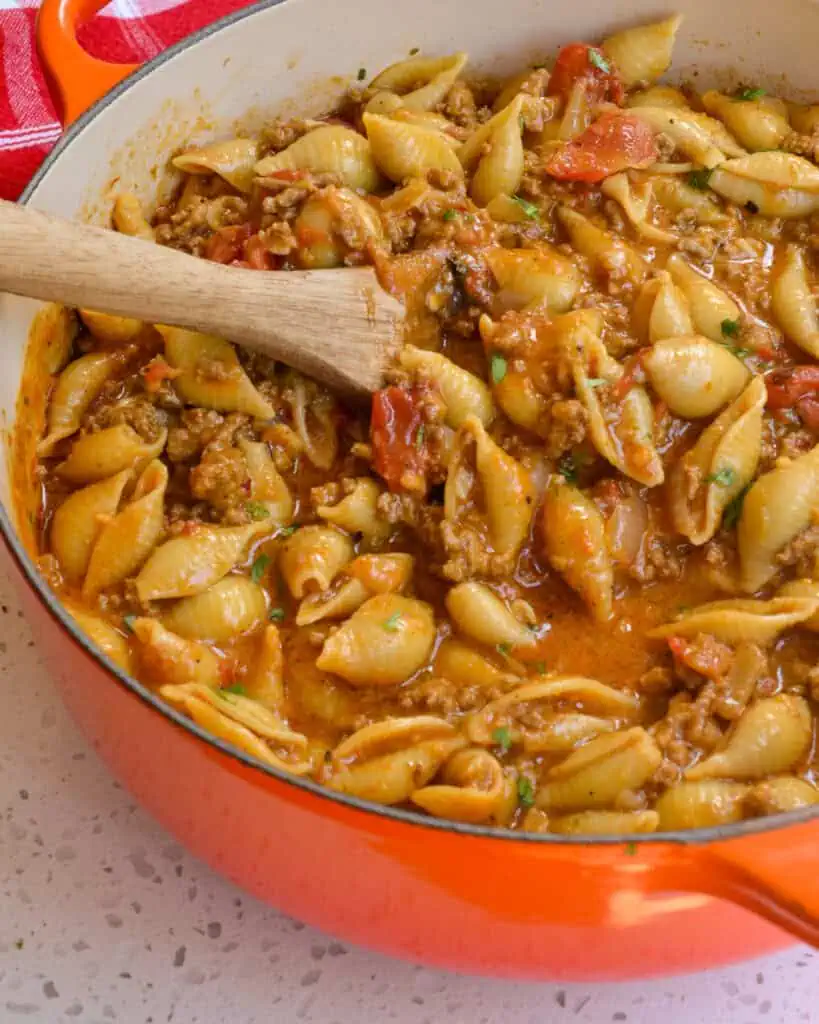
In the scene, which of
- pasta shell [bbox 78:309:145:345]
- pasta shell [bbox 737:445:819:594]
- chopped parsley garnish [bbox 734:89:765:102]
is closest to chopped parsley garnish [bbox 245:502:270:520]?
pasta shell [bbox 78:309:145:345]

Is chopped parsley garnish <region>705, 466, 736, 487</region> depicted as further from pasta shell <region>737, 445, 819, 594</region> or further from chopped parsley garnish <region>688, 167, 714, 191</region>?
chopped parsley garnish <region>688, 167, 714, 191</region>

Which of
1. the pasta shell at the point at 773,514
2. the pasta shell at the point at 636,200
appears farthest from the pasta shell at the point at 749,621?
the pasta shell at the point at 636,200

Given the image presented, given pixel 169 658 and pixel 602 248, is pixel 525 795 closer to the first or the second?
pixel 169 658

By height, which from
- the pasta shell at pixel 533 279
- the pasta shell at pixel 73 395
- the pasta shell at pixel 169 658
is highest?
the pasta shell at pixel 73 395

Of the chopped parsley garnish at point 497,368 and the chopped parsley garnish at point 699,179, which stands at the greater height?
the chopped parsley garnish at point 497,368

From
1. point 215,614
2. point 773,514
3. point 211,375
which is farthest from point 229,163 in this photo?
point 773,514

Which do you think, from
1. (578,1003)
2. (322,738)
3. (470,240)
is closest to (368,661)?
(322,738)

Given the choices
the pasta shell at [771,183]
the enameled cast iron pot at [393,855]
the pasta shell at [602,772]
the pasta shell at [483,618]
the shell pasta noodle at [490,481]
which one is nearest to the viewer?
the enameled cast iron pot at [393,855]

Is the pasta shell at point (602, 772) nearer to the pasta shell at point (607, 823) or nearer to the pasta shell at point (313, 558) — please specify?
the pasta shell at point (607, 823)
